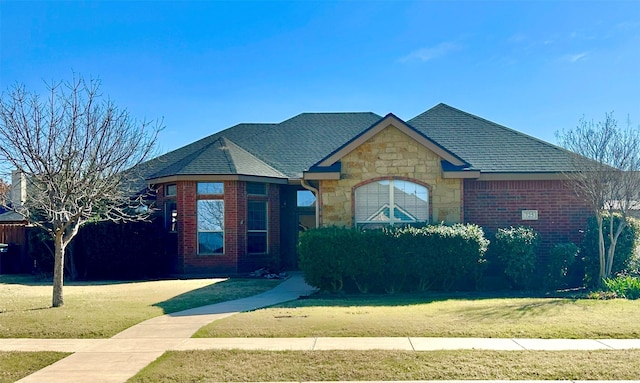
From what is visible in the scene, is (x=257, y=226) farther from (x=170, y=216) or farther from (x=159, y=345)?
(x=159, y=345)

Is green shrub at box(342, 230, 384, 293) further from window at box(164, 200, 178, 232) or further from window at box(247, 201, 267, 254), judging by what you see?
window at box(164, 200, 178, 232)

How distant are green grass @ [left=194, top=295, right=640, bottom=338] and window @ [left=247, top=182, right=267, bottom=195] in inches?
290

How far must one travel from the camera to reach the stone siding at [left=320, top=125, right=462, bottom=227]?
586 inches

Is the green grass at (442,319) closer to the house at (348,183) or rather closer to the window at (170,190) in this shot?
the house at (348,183)

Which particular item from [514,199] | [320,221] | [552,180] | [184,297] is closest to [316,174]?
[320,221]

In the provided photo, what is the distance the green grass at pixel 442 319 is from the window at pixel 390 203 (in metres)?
3.14

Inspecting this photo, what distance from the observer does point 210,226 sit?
18453mm

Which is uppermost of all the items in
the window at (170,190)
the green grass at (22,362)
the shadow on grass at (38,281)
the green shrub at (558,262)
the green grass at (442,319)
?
the window at (170,190)

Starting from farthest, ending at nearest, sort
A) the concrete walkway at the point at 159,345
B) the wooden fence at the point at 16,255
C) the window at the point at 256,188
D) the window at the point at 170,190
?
1. the wooden fence at the point at 16,255
2. the window at the point at 170,190
3. the window at the point at 256,188
4. the concrete walkway at the point at 159,345

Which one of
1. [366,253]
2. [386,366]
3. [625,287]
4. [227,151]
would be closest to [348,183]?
[366,253]

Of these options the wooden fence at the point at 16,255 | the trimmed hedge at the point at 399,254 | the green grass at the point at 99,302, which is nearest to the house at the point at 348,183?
the trimmed hedge at the point at 399,254

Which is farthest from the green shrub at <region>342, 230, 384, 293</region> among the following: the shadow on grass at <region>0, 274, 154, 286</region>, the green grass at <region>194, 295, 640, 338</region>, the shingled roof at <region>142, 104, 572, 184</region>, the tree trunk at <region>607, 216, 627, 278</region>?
the shadow on grass at <region>0, 274, 154, 286</region>

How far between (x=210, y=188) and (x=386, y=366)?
1265 cm

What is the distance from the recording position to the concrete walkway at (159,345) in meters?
6.97
